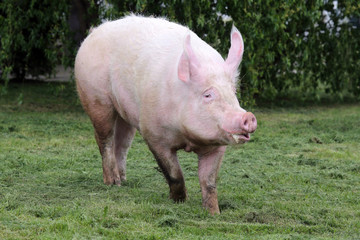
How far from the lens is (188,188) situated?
5438 mm

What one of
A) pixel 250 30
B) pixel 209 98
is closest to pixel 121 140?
pixel 209 98

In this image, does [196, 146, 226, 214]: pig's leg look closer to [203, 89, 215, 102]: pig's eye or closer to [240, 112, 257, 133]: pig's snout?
[203, 89, 215, 102]: pig's eye

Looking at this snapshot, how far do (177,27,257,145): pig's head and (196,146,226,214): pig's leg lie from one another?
22 centimetres

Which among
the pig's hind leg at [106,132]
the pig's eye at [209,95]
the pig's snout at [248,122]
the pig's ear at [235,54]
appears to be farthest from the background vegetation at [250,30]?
the pig's snout at [248,122]

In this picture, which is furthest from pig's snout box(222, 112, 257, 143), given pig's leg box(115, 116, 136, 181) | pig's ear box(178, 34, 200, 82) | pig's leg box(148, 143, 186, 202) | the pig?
pig's leg box(115, 116, 136, 181)

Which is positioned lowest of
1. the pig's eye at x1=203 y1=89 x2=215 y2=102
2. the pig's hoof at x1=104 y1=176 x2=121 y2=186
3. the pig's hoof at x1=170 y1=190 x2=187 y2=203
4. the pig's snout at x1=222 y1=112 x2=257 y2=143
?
the pig's hoof at x1=104 y1=176 x2=121 y2=186

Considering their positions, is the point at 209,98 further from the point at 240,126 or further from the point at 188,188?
the point at 188,188

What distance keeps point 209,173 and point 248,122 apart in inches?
31.1

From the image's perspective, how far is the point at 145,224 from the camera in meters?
4.11

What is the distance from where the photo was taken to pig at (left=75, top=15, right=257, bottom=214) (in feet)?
14.0

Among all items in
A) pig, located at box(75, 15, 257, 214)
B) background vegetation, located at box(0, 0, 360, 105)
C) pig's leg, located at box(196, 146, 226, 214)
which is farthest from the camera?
background vegetation, located at box(0, 0, 360, 105)

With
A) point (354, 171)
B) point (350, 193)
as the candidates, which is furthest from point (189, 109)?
point (354, 171)

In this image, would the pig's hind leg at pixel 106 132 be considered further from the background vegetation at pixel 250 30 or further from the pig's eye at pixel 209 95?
the background vegetation at pixel 250 30

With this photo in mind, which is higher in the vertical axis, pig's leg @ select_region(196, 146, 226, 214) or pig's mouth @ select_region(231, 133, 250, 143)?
pig's mouth @ select_region(231, 133, 250, 143)
